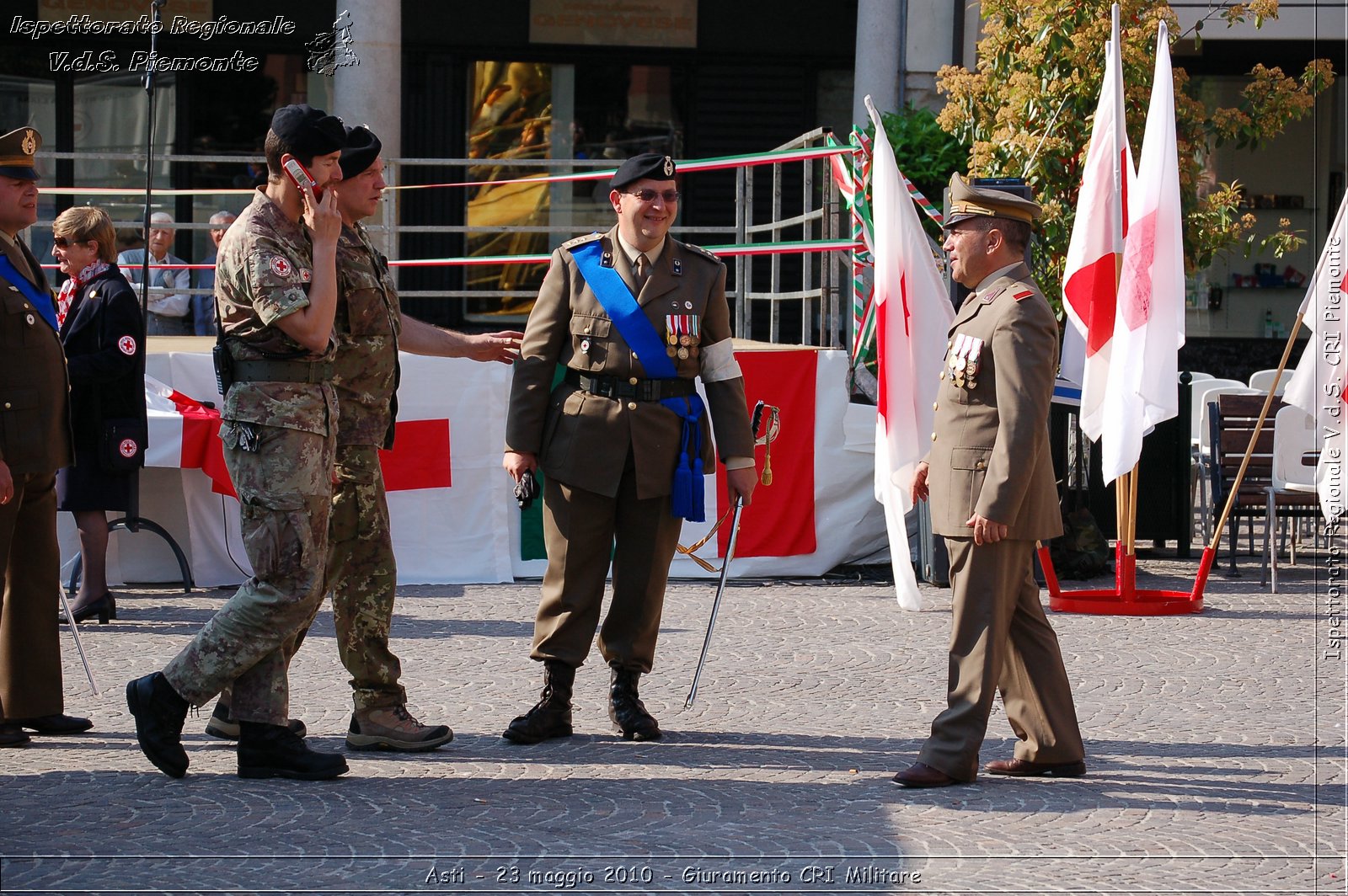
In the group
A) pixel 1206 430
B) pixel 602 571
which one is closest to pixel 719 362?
pixel 602 571

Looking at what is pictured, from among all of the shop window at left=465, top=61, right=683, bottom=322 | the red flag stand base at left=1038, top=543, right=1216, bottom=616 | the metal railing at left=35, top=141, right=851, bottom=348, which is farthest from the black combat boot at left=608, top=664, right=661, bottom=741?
the shop window at left=465, top=61, right=683, bottom=322

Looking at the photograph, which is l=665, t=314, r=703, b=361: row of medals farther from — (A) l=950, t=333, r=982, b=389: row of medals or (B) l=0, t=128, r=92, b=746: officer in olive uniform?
(B) l=0, t=128, r=92, b=746: officer in olive uniform

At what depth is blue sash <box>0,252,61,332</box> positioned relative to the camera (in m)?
5.75

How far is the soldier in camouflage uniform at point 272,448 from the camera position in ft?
16.2

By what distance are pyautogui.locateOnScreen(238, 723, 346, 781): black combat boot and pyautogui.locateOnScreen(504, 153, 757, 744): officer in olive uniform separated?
801mm

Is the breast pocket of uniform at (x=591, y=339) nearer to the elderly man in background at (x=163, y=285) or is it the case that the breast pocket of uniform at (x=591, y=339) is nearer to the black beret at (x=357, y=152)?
the black beret at (x=357, y=152)

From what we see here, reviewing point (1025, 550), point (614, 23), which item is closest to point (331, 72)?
point (614, 23)

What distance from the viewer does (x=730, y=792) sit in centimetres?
506

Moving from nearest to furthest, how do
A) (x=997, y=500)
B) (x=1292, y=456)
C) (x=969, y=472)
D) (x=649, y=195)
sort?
(x=997, y=500) → (x=969, y=472) → (x=649, y=195) → (x=1292, y=456)

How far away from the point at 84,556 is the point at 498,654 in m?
2.27

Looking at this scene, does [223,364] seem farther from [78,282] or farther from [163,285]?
[163,285]

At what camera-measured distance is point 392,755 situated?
5.52m

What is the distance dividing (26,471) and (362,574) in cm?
125

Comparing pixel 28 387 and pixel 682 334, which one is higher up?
pixel 682 334
